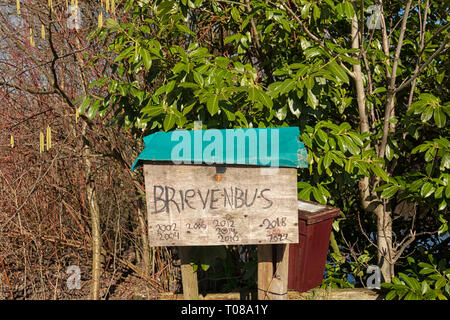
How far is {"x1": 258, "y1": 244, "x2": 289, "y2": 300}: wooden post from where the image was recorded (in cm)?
260

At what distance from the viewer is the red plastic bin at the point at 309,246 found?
2604mm

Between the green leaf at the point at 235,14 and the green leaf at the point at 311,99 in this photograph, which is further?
the green leaf at the point at 235,14

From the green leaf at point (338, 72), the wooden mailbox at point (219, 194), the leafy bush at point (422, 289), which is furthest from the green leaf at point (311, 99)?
the leafy bush at point (422, 289)

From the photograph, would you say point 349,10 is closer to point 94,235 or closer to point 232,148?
point 232,148

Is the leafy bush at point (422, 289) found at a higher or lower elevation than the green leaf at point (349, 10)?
lower

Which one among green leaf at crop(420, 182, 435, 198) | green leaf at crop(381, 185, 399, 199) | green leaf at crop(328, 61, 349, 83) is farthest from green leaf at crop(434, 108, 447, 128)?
green leaf at crop(328, 61, 349, 83)

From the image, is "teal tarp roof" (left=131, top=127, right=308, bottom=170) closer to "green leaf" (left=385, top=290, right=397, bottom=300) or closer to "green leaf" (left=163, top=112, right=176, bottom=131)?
"green leaf" (left=163, top=112, right=176, bottom=131)

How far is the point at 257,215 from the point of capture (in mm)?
2250

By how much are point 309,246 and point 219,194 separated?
76 cm

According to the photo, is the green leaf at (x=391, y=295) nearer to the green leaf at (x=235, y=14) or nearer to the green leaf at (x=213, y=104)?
the green leaf at (x=213, y=104)

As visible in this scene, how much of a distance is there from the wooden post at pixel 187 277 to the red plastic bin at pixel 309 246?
599 millimetres

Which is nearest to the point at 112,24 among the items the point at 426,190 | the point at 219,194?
the point at 219,194

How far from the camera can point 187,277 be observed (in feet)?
9.12

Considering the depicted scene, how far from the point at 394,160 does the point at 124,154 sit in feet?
→ 7.41
